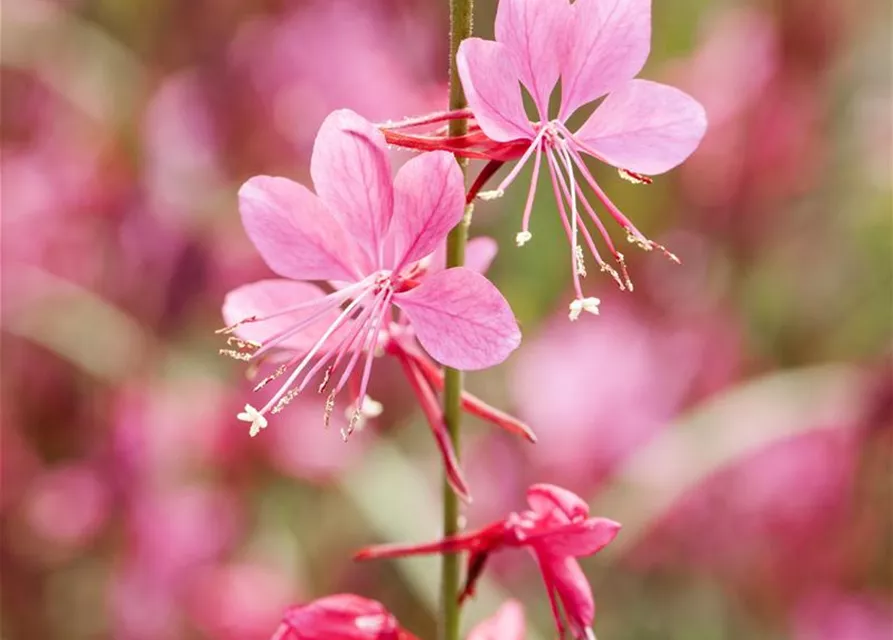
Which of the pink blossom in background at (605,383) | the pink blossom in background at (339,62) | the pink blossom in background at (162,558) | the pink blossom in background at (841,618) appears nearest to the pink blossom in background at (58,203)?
the pink blossom in background at (339,62)

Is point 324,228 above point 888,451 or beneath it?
above

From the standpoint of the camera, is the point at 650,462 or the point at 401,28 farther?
the point at 401,28

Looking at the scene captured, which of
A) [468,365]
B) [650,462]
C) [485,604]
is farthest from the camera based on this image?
[650,462]

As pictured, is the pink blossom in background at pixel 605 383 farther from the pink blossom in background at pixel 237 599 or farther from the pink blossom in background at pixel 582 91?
the pink blossom in background at pixel 582 91

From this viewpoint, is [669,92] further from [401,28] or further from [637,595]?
[401,28]

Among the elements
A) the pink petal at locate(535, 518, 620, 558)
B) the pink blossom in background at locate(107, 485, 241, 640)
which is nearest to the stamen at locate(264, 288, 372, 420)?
the pink petal at locate(535, 518, 620, 558)

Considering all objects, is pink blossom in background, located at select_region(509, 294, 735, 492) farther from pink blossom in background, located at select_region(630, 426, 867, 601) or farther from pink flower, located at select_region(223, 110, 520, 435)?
pink flower, located at select_region(223, 110, 520, 435)

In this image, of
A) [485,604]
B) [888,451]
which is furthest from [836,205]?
[485,604]
